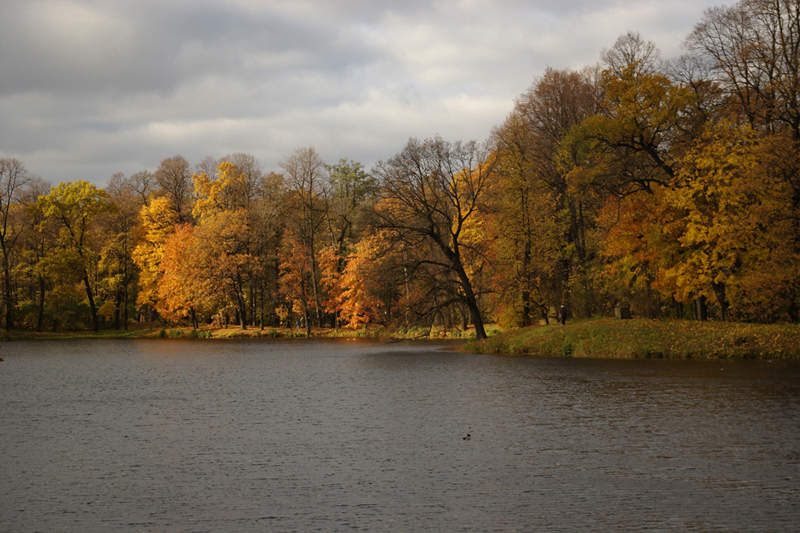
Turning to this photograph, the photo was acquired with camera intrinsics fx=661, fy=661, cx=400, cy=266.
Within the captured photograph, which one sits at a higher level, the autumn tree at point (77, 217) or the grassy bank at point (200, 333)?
the autumn tree at point (77, 217)

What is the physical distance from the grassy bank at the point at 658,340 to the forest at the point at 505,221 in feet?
6.74

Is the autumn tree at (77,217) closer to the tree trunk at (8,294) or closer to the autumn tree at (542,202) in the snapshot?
the tree trunk at (8,294)

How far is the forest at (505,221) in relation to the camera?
3300 centimetres

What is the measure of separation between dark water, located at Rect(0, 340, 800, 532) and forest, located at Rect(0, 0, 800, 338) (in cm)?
1085

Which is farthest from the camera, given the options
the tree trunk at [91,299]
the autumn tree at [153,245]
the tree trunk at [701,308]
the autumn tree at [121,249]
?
the autumn tree at [121,249]

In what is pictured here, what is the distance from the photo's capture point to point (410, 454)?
41.4ft

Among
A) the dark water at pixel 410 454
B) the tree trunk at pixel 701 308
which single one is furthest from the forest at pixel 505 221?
the dark water at pixel 410 454

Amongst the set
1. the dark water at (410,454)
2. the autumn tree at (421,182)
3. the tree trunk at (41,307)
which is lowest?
the dark water at (410,454)

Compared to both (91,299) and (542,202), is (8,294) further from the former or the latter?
(542,202)

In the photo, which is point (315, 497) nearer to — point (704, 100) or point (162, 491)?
point (162, 491)

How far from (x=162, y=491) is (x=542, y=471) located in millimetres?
6146

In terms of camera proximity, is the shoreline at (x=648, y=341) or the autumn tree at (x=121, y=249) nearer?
the shoreline at (x=648, y=341)

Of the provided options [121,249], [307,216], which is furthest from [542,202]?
[121,249]

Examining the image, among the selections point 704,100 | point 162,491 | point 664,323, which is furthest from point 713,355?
point 162,491
